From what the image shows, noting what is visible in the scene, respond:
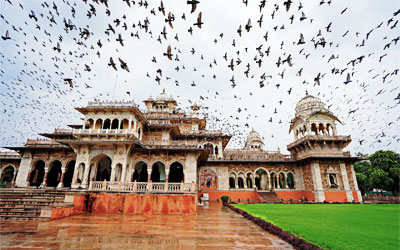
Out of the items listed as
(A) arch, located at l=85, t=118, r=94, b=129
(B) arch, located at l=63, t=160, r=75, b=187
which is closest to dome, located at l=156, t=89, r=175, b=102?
(A) arch, located at l=85, t=118, r=94, b=129

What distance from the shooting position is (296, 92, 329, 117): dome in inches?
1050

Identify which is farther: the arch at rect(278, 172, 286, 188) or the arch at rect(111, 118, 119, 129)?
the arch at rect(278, 172, 286, 188)

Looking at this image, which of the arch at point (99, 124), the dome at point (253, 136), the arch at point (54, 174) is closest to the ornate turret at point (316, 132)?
the dome at point (253, 136)

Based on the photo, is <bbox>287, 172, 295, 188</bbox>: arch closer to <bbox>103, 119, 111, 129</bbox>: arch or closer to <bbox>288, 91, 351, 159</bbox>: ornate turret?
<bbox>288, 91, 351, 159</bbox>: ornate turret

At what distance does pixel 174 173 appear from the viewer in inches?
850

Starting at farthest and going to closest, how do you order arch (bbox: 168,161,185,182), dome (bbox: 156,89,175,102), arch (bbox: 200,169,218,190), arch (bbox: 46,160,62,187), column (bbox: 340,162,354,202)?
dome (bbox: 156,89,175,102), arch (bbox: 200,169,218,190), arch (bbox: 46,160,62,187), column (bbox: 340,162,354,202), arch (bbox: 168,161,185,182)

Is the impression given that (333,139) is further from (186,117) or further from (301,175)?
(186,117)

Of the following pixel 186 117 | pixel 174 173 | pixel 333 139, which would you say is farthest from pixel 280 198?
pixel 186 117

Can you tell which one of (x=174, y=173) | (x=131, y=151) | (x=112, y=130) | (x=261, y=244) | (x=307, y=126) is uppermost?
(x=307, y=126)

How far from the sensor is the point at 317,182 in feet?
71.8

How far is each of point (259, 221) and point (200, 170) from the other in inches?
663

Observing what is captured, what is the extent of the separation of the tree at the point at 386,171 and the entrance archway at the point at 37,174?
146 ft

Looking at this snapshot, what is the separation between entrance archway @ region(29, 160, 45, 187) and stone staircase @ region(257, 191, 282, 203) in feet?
83.4

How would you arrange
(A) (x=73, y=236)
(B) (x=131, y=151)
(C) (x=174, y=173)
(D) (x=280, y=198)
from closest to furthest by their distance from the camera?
(A) (x=73, y=236)
(B) (x=131, y=151)
(C) (x=174, y=173)
(D) (x=280, y=198)
